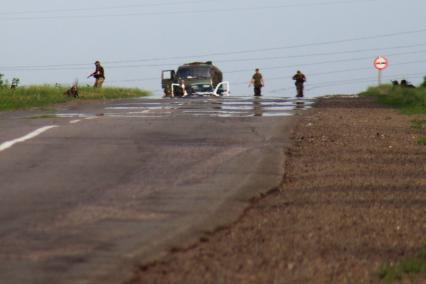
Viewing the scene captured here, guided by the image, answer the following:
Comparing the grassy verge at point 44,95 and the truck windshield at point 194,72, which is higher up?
the truck windshield at point 194,72

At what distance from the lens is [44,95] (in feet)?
153

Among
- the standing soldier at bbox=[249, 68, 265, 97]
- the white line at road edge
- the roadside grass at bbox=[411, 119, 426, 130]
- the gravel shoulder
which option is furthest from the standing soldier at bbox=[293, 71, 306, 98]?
the gravel shoulder

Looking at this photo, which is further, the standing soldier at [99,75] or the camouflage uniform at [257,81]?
the camouflage uniform at [257,81]

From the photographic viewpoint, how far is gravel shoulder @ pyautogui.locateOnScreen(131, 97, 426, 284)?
8328 millimetres

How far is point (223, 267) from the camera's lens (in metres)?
8.49

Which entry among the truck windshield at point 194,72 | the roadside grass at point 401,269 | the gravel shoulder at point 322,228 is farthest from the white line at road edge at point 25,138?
the truck windshield at point 194,72

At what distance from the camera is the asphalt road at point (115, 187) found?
880cm

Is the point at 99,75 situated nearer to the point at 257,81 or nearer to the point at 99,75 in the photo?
the point at 99,75

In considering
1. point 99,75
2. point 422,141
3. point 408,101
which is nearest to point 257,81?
point 99,75

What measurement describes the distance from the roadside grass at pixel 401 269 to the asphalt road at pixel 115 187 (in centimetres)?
159

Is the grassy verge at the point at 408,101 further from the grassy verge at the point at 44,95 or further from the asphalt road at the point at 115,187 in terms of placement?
the asphalt road at the point at 115,187

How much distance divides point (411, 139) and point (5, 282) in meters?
13.9

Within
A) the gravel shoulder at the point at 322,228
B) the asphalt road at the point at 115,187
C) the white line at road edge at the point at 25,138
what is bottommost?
the gravel shoulder at the point at 322,228

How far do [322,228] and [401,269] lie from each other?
1.84 m
